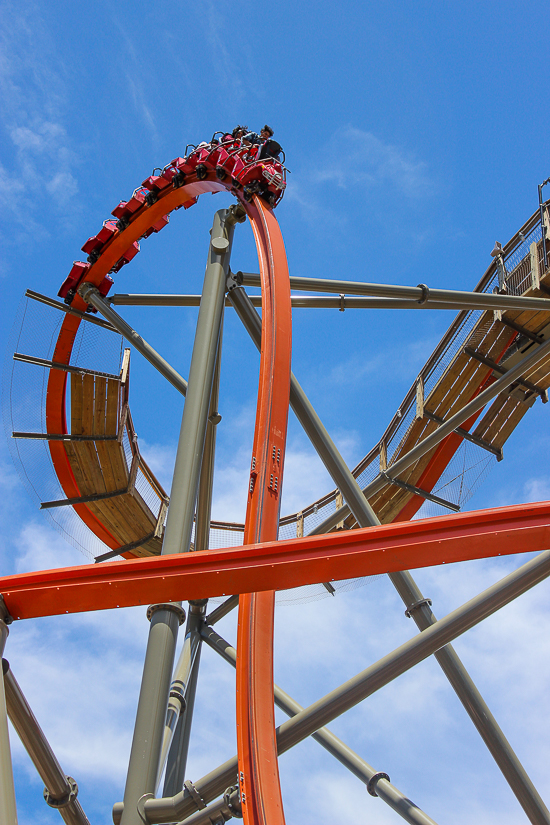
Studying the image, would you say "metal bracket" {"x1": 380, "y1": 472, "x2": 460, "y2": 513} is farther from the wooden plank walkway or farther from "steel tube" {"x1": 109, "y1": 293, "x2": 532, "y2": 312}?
the wooden plank walkway

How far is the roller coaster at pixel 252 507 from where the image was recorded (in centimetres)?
323

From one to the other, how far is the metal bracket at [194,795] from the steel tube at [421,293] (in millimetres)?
4270

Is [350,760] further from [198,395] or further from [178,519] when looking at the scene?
[198,395]

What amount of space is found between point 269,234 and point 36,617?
4.50 meters

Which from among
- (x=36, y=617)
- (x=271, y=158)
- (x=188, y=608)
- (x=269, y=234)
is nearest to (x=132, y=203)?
(x=271, y=158)

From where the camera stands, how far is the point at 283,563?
3.21 meters

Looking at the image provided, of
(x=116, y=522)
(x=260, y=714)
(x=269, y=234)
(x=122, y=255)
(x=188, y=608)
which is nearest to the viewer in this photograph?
(x=260, y=714)

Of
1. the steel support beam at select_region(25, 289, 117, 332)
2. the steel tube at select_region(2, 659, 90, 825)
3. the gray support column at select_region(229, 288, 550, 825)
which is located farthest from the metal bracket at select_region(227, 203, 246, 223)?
the steel tube at select_region(2, 659, 90, 825)

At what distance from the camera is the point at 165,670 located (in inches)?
174

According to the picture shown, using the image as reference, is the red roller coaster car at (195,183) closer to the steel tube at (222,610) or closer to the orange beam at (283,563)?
the steel tube at (222,610)

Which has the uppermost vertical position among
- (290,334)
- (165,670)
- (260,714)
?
(290,334)

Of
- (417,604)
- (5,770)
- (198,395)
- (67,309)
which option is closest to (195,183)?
(67,309)

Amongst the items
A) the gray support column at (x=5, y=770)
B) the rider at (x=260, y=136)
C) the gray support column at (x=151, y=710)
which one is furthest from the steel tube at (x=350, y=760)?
the rider at (x=260, y=136)

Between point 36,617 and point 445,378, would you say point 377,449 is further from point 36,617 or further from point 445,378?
point 36,617
